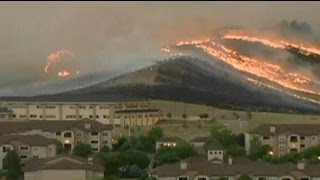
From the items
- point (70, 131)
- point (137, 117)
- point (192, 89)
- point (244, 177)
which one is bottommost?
point (244, 177)

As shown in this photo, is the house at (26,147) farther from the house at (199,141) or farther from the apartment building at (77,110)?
the apartment building at (77,110)

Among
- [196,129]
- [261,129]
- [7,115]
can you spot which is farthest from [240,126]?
[7,115]

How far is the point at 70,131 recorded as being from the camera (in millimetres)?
9281

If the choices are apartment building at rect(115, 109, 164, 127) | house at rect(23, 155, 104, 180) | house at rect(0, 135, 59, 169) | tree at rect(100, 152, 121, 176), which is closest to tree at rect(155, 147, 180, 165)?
tree at rect(100, 152, 121, 176)

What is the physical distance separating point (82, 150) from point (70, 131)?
65 cm

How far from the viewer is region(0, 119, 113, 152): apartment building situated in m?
9.24

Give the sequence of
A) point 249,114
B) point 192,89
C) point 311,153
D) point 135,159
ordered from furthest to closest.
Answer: point 192,89
point 249,114
point 311,153
point 135,159

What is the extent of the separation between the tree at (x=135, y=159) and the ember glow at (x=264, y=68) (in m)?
4.68

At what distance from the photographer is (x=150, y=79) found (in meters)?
15.6

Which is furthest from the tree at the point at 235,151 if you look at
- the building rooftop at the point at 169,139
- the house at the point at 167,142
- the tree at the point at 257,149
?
the building rooftop at the point at 169,139

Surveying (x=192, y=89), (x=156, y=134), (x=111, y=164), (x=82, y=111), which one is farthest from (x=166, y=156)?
(x=192, y=89)

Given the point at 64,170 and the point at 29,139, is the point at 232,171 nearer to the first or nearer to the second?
the point at 64,170

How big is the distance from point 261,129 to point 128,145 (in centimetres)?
117

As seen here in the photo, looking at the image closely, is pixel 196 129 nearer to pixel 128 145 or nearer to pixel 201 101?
pixel 128 145
